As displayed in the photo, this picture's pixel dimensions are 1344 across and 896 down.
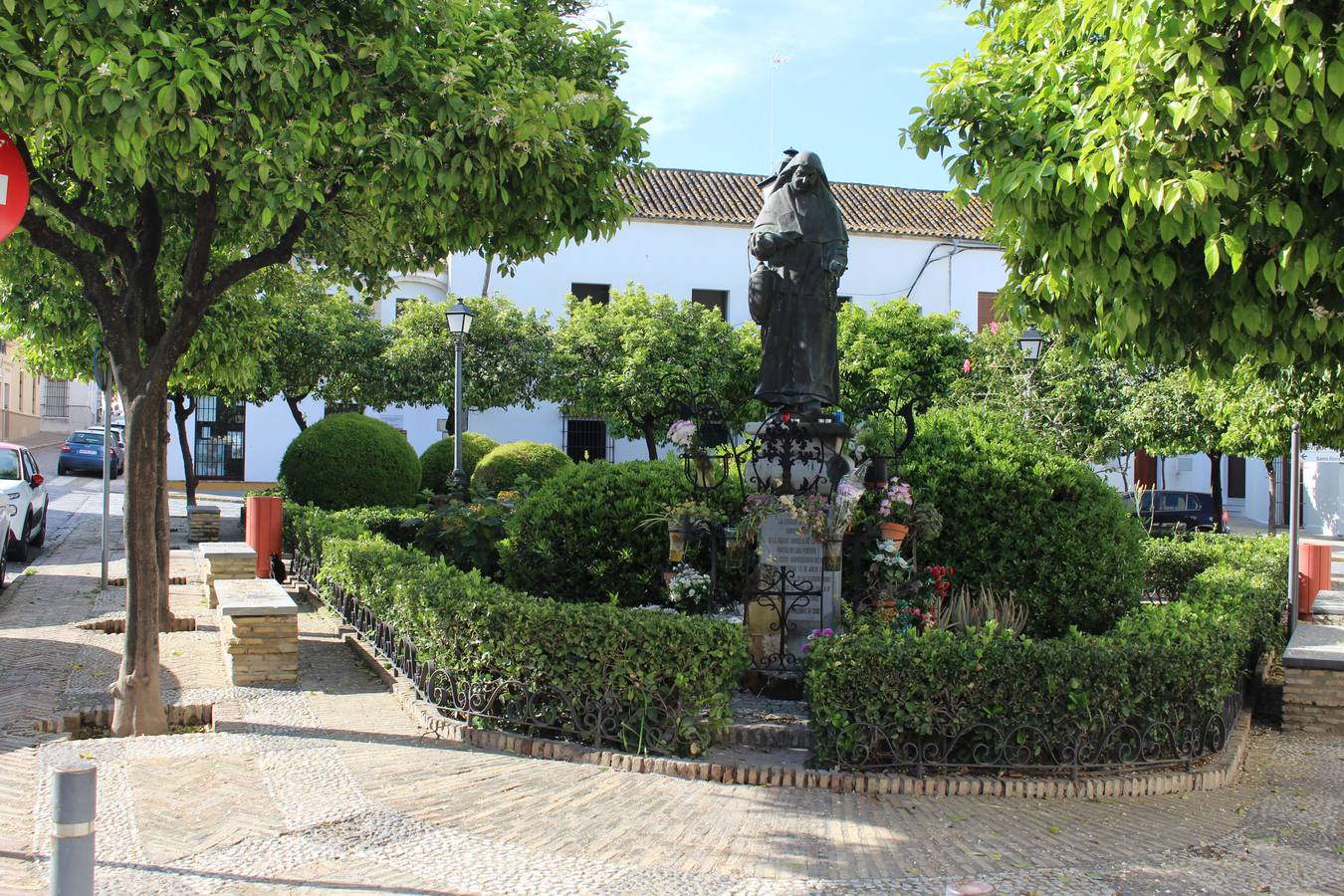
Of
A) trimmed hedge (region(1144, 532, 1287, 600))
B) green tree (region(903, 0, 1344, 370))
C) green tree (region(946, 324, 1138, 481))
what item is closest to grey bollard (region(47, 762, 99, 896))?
green tree (region(903, 0, 1344, 370))

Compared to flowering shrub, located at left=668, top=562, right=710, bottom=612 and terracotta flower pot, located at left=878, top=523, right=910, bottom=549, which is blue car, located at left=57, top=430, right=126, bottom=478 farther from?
terracotta flower pot, located at left=878, top=523, right=910, bottom=549

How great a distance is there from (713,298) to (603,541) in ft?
71.5

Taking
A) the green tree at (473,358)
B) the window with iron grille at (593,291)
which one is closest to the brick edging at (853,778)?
the green tree at (473,358)

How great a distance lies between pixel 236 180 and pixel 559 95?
1.93 meters

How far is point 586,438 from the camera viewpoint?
29.6m

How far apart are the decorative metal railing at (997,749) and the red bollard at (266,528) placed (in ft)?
29.7

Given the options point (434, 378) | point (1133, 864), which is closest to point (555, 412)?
point (434, 378)

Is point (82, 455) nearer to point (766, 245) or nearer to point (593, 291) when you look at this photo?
point (593, 291)

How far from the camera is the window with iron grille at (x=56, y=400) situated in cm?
5069

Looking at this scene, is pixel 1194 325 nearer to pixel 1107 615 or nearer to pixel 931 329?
pixel 1107 615

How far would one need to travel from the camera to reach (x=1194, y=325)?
17.3 ft

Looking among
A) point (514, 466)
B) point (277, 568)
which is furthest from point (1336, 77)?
point (514, 466)

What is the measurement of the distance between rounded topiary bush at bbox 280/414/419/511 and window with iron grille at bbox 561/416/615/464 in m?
12.4

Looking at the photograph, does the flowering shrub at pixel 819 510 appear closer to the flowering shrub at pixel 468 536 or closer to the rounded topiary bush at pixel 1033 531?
→ the rounded topiary bush at pixel 1033 531
